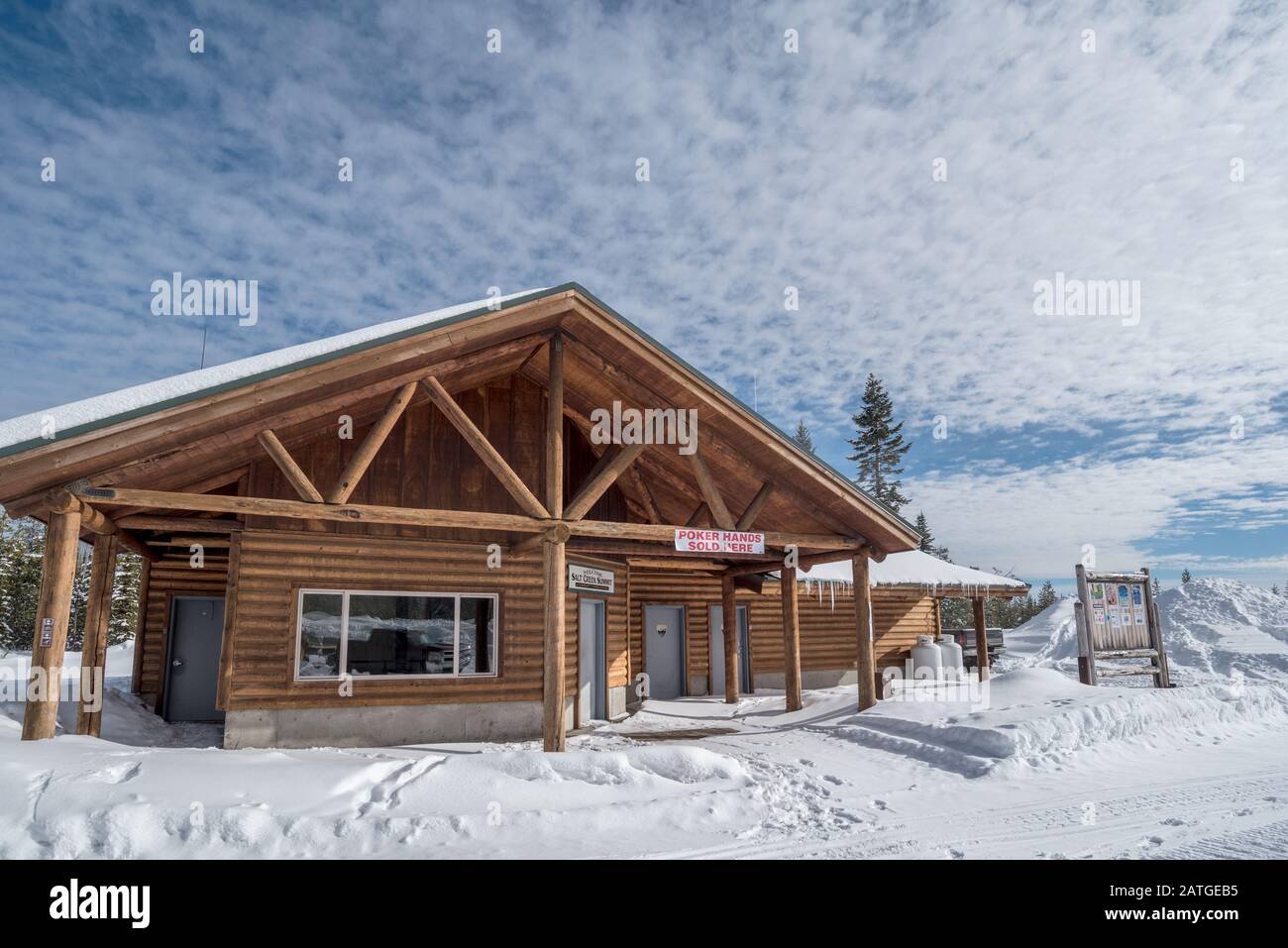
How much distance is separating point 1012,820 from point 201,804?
279 inches

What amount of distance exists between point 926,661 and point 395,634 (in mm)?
16915

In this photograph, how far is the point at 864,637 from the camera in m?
13.5

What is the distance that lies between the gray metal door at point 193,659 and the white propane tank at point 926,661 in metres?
18.0

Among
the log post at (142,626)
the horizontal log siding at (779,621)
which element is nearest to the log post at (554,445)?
the log post at (142,626)

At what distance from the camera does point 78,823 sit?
561cm

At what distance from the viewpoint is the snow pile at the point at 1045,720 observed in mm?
9938

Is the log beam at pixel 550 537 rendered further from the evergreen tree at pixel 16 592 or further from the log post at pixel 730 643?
the evergreen tree at pixel 16 592

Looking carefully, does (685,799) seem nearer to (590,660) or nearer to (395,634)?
(395,634)

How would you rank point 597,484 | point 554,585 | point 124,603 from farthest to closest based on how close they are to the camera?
1. point 124,603
2. point 597,484
3. point 554,585

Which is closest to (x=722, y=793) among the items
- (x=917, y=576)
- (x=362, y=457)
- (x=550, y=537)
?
(x=550, y=537)

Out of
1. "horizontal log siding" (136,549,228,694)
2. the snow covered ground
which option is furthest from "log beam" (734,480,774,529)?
"horizontal log siding" (136,549,228,694)
